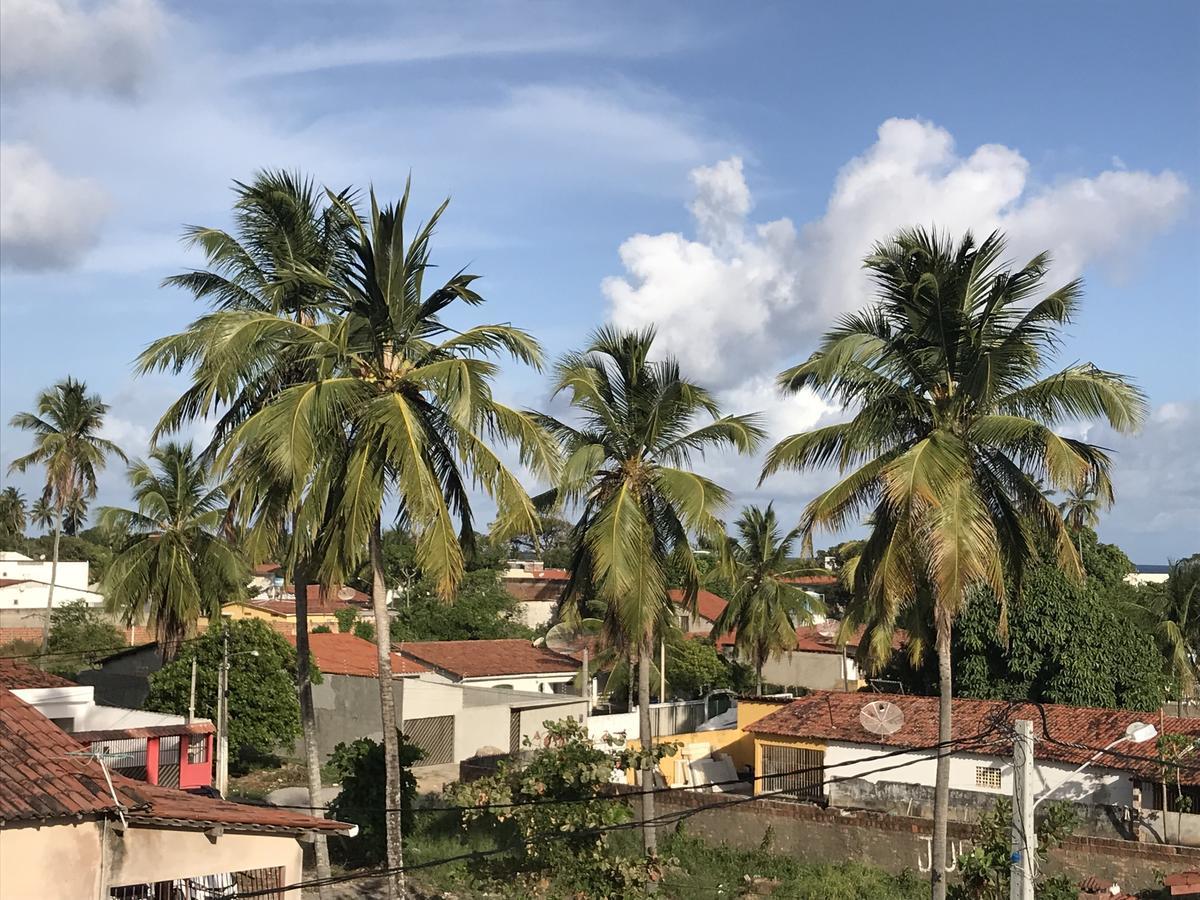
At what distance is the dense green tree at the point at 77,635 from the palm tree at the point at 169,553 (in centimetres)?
2152

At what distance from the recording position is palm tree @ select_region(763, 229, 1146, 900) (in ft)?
55.7

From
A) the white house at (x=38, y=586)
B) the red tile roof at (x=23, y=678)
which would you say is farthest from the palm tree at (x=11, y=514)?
the red tile roof at (x=23, y=678)

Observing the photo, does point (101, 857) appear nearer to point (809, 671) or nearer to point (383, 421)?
point (383, 421)

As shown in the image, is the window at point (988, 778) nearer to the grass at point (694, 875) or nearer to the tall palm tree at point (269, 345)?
the grass at point (694, 875)

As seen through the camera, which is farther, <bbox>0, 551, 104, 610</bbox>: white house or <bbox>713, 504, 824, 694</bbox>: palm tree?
<bbox>0, 551, 104, 610</bbox>: white house

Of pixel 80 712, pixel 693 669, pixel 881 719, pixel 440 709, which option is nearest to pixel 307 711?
pixel 80 712

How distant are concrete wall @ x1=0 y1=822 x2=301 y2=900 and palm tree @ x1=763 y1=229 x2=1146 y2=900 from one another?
380 inches

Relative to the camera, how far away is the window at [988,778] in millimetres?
26625

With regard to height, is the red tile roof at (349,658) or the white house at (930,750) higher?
the red tile roof at (349,658)

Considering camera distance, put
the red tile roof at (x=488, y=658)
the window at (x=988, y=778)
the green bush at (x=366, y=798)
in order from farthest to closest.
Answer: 1. the red tile roof at (x=488, y=658)
2. the window at (x=988, y=778)
3. the green bush at (x=366, y=798)

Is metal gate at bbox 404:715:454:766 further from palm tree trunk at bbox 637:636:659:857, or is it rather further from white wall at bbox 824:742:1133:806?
palm tree trunk at bbox 637:636:659:857

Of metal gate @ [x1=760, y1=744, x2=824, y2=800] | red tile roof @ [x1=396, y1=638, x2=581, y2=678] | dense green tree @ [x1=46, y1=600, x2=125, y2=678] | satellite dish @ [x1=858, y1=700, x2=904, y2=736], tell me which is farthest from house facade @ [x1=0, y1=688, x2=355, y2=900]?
dense green tree @ [x1=46, y1=600, x2=125, y2=678]

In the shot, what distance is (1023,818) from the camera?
1163 centimetres

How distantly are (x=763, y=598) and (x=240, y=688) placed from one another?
20.3m
